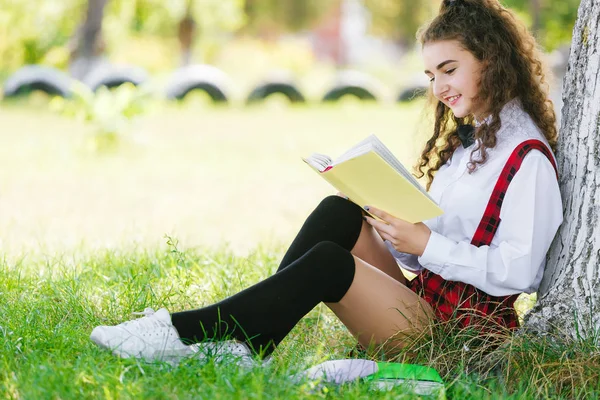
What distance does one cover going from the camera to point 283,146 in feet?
32.5

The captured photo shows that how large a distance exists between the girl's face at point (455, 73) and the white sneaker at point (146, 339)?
4.02 ft

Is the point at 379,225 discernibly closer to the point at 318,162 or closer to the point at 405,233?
the point at 405,233

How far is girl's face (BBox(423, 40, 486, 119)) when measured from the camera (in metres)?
2.74

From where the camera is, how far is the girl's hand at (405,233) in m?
2.61

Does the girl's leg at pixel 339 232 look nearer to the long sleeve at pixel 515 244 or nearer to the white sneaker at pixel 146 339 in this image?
the long sleeve at pixel 515 244

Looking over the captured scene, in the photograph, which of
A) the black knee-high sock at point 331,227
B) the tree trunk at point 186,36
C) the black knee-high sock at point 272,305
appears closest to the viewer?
the black knee-high sock at point 272,305

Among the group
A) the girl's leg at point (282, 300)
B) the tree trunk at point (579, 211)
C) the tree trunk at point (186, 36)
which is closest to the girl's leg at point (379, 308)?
the girl's leg at point (282, 300)

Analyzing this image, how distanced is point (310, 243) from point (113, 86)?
11466mm

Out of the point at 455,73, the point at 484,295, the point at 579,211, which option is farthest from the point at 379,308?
the point at 455,73

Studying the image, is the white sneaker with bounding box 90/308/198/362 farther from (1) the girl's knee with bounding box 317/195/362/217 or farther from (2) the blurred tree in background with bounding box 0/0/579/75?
(2) the blurred tree in background with bounding box 0/0/579/75

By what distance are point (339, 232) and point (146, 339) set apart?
2.67 feet

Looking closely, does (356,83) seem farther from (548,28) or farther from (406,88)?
(548,28)

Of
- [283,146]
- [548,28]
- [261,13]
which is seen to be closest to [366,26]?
[261,13]

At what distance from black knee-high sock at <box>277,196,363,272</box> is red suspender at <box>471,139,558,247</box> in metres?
0.46
